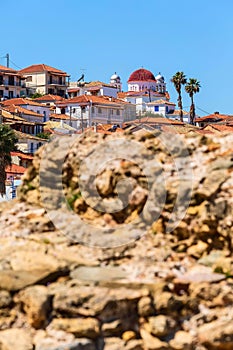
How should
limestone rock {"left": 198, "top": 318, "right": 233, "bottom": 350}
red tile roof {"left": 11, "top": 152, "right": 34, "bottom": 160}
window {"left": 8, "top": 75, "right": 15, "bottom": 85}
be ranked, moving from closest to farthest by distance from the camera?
limestone rock {"left": 198, "top": 318, "right": 233, "bottom": 350}
red tile roof {"left": 11, "top": 152, "right": 34, "bottom": 160}
window {"left": 8, "top": 75, "right": 15, "bottom": 85}

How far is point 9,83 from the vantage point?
114062 mm

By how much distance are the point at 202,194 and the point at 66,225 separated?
2029 millimetres

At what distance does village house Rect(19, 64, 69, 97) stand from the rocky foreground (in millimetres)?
110572

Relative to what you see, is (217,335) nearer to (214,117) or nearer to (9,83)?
(214,117)

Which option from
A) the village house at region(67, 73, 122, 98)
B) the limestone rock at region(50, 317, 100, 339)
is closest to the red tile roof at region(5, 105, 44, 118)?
the village house at region(67, 73, 122, 98)

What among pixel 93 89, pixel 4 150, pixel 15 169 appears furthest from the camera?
pixel 93 89

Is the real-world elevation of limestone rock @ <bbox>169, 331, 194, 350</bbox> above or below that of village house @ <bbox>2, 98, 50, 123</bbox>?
below

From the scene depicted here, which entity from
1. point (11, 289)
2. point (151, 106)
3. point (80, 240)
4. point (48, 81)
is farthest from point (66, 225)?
point (48, 81)

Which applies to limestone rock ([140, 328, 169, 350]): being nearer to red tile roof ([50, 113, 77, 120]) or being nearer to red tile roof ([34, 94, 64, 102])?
red tile roof ([50, 113, 77, 120])

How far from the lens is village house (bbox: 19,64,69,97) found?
A: 12238cm

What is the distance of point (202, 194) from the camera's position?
447 inches

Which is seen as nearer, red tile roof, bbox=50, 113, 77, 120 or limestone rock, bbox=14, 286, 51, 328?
limestone rock, bbox=14, 286, 51, 328

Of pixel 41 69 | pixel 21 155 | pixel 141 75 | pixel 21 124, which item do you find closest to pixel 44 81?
pixel 41 69

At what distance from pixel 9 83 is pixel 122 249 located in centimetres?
10465
